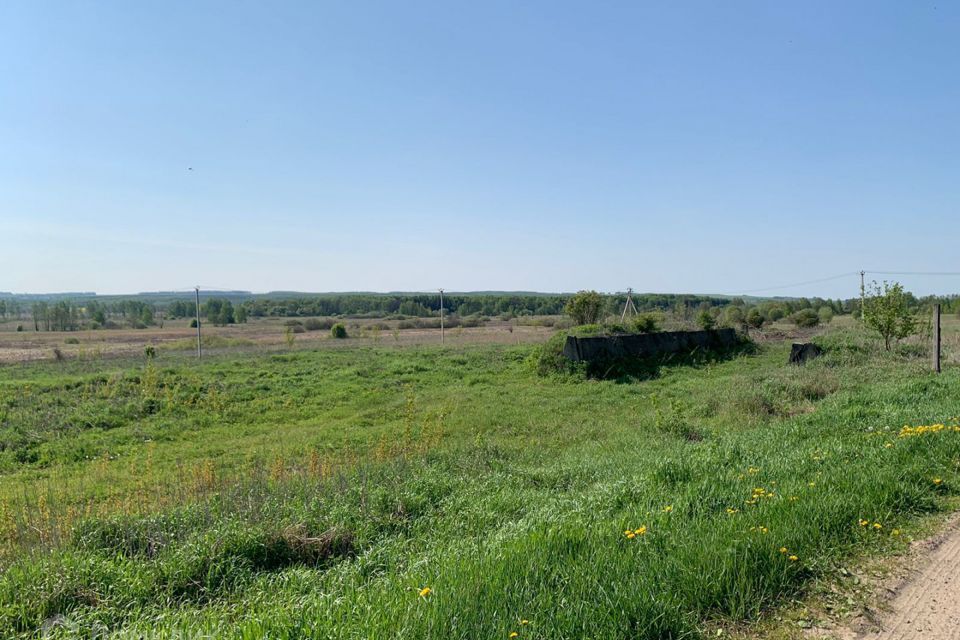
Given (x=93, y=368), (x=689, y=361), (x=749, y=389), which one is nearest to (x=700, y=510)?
(x=749, y=389)

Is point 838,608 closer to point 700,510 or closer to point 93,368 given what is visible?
point 700,510

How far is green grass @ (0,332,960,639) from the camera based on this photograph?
3121 mm

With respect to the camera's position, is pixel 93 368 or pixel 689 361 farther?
pixel 93 368

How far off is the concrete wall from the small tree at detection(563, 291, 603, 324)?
7552 millimetres

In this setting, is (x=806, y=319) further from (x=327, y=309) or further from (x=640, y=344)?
(x=327, y=309)

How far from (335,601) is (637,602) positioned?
1648 millimetres

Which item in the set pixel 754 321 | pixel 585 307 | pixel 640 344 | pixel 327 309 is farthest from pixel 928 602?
pixel 327 309

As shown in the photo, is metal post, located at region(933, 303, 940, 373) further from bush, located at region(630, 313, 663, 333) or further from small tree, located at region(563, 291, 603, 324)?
small tree, located at region(563, 291, 603, 324)

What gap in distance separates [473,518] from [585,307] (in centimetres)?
2392

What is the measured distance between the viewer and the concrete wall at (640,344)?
1792 centimetres

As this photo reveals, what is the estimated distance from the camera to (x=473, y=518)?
5281 millimetres

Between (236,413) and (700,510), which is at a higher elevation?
(700,510)

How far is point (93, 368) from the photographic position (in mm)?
21219

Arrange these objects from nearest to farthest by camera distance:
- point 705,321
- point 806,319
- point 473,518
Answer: point 473,518, point 705,321, point 806,319
